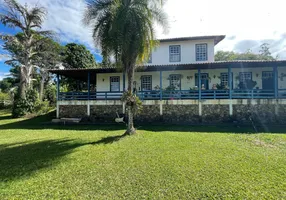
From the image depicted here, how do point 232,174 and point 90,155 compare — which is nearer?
point 232,174

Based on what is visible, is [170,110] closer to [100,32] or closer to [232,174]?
[100,32]

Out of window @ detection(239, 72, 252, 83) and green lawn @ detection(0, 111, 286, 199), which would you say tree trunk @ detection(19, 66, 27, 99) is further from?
window @ detection(239, 72, 252, 83)

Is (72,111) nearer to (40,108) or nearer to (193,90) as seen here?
(40,108)

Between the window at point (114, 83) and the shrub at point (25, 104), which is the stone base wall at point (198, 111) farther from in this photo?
the shrub at point (25, 104)

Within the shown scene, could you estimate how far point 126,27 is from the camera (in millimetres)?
7527

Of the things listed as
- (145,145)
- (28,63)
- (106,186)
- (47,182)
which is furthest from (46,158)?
(28,63)

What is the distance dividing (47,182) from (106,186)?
1520mm

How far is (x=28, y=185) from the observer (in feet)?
12.9

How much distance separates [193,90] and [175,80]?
3.08 m

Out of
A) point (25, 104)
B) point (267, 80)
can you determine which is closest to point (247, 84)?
point (267, 80)

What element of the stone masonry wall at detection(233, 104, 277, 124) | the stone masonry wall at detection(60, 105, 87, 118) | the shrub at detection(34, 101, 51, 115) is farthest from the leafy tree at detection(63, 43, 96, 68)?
A: the stone masonry wall at detection(233, 104, 277, 124)

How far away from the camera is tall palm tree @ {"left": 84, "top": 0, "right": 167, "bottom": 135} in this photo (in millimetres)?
7445

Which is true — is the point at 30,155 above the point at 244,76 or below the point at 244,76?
below

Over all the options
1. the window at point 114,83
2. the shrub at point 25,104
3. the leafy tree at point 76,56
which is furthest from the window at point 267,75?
the leafy tree at point 76,56
